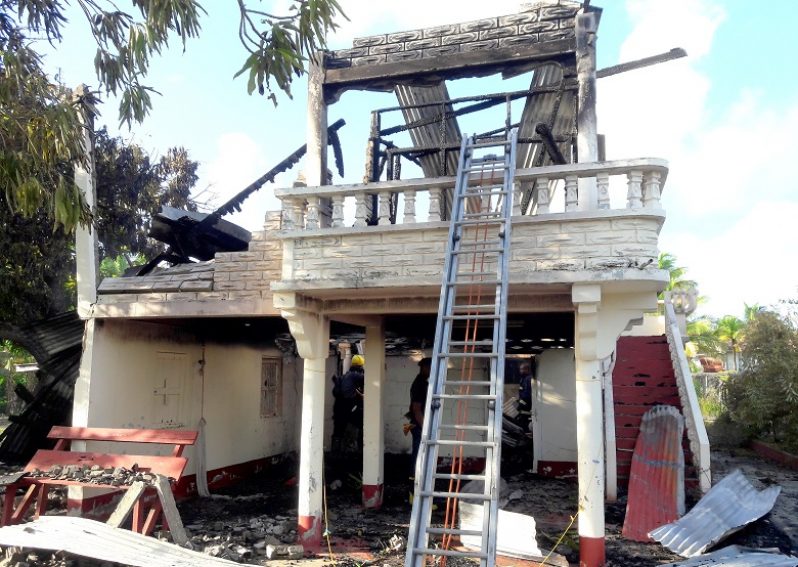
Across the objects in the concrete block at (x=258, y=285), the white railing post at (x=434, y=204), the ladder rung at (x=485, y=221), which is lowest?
the concrete block at (x=258, y=285)

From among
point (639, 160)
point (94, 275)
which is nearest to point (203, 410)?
point (94, 275)

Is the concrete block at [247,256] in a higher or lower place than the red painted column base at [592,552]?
higher

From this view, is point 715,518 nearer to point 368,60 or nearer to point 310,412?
point 310,412

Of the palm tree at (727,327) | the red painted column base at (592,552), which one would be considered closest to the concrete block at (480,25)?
the red painted column base at (592,552)

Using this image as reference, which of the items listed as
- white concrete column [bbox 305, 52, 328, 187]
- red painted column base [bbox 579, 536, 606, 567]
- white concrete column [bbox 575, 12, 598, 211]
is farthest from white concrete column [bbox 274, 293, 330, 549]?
white concrete column [bbox 575, 12, 598, 211]

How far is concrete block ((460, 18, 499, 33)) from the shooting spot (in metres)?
6.53

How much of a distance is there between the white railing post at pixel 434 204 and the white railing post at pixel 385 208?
470mm

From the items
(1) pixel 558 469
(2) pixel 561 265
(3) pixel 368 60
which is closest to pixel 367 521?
(2) pixel 561 265

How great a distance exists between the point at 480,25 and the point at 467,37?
7.5 inches

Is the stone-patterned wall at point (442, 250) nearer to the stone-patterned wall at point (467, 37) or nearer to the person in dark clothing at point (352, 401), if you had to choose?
the stone-patterned wall at point (467, 37)

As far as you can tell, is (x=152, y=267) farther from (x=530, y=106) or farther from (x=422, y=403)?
(x=530, y=106)

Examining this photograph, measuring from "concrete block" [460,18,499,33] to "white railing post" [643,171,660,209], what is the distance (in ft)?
7.71

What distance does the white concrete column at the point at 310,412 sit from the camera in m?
6.52

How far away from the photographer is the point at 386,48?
22.5 ft
